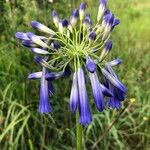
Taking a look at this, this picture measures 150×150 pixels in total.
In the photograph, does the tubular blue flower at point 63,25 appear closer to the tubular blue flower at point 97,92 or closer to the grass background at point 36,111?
the tubular blue flower at point 97,92

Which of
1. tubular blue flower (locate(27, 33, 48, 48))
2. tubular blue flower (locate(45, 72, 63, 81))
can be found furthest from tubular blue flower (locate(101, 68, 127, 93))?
tubular blue flower (locate(27, 33, 48, 48))

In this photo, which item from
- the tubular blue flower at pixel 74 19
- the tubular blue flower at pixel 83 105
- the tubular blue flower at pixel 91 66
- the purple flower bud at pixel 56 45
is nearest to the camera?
the tubular blue flower at pixel 91 66

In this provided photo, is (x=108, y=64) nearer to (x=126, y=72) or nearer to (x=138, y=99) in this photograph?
(x=138, y=99)

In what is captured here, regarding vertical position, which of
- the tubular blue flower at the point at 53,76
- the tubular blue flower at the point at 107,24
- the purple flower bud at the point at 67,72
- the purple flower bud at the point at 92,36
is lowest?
the tubular blue flower at the point at 53,76

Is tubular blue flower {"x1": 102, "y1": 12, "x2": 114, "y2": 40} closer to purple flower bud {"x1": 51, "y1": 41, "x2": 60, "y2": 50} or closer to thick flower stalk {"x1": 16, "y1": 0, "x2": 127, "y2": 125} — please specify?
thick flower stalk {"x1": 16, "y1": 0, "x2": 127, "y2": 125}

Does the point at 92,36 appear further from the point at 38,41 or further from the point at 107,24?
the point at 38,41

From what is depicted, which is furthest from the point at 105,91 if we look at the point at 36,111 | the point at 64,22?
the point at 36,111

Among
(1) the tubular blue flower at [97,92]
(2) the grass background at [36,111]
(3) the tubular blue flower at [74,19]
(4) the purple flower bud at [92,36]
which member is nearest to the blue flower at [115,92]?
(1) the tubular blue flower at [97,92]

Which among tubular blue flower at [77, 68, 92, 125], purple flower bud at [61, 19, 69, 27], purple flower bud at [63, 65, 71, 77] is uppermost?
purple flower bud at [61, 19, 69, 27]
